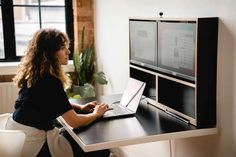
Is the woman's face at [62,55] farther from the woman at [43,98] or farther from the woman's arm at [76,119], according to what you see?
the woman's arm at [76,119]

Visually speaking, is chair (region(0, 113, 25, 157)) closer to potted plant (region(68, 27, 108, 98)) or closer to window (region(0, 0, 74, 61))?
potted plant (region(68, 27, 108, 98))

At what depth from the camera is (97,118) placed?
2.37 m

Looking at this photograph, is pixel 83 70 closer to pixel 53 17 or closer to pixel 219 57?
pixel 53 17

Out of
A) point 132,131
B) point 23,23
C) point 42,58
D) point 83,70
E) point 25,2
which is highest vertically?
point 25,2

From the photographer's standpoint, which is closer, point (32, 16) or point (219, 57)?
point (219, 57)

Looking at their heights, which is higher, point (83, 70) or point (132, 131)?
point (83, 70)

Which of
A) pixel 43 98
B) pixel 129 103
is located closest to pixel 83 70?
pixel 129 103

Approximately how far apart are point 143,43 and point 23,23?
91.2 inches

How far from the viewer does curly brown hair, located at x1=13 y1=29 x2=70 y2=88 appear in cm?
240

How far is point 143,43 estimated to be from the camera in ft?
8.95

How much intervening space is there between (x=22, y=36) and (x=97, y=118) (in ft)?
8.42

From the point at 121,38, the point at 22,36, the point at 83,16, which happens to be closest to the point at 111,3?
the point at 121,38

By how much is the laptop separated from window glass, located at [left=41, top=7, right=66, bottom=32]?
7.38 feet

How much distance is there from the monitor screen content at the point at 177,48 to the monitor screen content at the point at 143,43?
8 cm
